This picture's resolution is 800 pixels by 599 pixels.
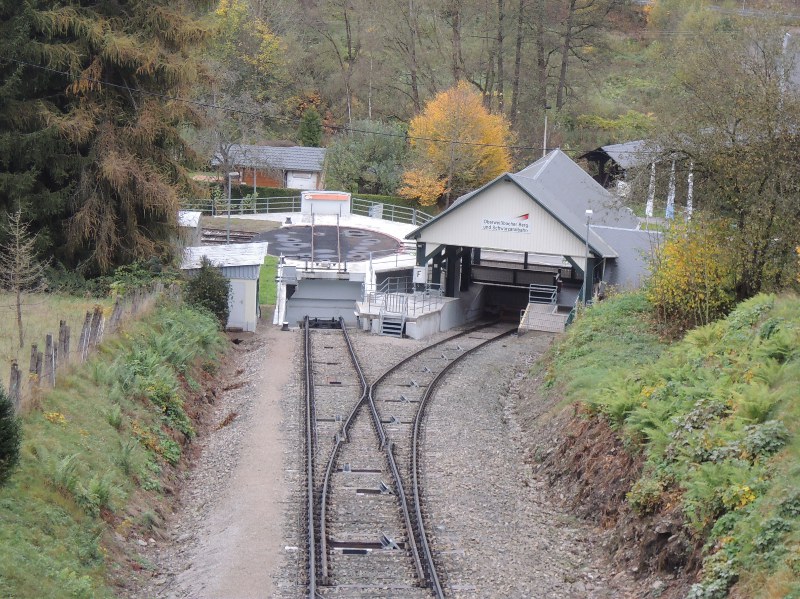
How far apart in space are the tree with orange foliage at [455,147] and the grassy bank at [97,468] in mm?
35535

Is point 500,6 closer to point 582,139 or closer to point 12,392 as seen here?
point 582,139

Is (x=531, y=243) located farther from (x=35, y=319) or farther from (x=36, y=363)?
(x=36, y=363)

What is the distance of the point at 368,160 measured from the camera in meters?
64.4

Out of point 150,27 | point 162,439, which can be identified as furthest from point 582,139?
point 162,439

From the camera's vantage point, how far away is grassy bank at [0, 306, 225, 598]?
37.5 ft

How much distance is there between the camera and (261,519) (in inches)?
567

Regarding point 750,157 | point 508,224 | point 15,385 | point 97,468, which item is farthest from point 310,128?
point 15,385

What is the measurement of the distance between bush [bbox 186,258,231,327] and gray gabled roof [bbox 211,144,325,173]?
2847 centimetres

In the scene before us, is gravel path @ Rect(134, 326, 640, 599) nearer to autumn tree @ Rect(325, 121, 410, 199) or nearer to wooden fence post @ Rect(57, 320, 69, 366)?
wooden fence post @ Rect(57, 320, 69, 366)

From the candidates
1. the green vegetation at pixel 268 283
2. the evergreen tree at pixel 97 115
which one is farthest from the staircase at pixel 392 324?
the evergreen tree at pixel 97 115

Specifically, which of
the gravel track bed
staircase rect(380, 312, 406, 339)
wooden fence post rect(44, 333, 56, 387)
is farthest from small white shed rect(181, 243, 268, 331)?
wooden fence post rect(44, 333, 56, 387)

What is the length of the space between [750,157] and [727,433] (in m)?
9.78

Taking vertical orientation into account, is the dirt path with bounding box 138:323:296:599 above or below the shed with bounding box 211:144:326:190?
below

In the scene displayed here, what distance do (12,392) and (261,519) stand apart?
399cm
